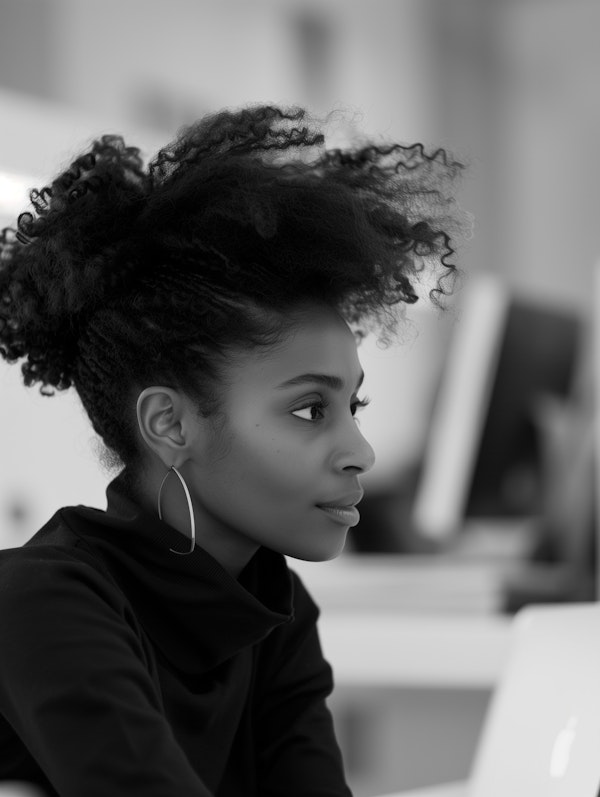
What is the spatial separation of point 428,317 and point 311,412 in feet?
3.69

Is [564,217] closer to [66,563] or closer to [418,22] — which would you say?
[418,22]

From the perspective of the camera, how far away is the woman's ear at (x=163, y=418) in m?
0.63

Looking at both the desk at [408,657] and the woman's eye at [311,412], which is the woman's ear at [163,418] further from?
the desk at [408,657]

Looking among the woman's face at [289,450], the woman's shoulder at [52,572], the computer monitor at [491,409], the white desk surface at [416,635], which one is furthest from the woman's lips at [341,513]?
the computer monitor at [491,409]

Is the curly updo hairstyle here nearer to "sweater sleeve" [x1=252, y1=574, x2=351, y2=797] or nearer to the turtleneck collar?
the turtleneck collar

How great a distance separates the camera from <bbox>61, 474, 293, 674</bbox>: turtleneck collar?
627mm

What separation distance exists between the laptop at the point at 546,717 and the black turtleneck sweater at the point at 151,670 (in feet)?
0.32

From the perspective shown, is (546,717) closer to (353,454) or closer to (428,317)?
(353,454)

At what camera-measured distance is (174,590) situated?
63 centimetres

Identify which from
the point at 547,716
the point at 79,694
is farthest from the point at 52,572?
the point at 547,716

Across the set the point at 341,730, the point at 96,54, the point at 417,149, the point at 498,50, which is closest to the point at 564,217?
the point at 498,50

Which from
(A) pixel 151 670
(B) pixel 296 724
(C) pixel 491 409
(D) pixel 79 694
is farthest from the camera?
(C) pixel 491 409

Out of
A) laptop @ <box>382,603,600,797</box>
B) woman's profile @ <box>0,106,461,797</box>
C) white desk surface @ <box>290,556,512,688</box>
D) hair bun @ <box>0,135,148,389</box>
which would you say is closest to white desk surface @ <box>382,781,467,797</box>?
laptop @ <box>382,603,600,797</box>

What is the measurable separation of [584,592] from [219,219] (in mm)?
1168
